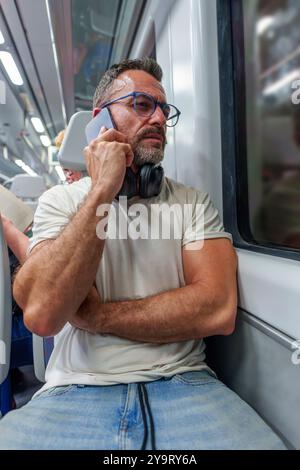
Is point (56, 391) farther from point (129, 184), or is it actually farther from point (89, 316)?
point (129, 184)

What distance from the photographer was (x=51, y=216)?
1184mm

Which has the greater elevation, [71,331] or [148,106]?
[148,106]

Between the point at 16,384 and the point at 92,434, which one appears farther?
the point at 16,384

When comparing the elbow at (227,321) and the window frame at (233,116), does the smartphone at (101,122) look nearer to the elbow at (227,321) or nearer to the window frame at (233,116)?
the window frame at (233,116)

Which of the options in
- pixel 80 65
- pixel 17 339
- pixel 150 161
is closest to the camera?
pixel 150 161

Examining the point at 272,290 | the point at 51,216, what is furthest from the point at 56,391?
the point at 272,290

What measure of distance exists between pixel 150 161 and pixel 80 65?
3018mm

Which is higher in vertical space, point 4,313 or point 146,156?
point 146,156

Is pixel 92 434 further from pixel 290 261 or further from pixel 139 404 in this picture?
pixel 290 261

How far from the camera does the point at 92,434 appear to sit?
873 mm

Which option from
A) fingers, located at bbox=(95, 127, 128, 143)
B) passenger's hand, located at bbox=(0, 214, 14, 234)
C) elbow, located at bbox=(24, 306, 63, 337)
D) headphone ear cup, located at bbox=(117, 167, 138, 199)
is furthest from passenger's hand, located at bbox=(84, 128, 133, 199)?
passenger's hand, located at bbox=(0, 214, 14, 234)

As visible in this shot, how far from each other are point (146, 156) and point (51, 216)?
0.45 m
